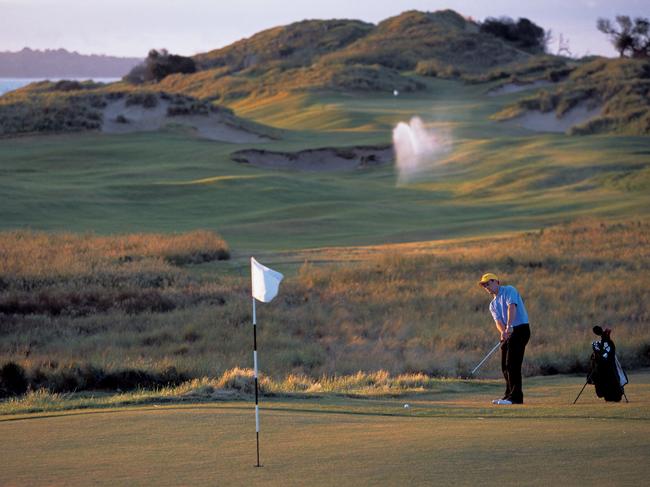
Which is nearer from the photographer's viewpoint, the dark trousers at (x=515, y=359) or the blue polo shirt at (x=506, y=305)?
the blue polo shirt at (x=506, y=305)

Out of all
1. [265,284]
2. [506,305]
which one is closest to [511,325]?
[506,305]

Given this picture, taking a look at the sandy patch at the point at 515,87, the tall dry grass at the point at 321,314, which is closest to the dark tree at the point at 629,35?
the sandy patch at the point at 515,87

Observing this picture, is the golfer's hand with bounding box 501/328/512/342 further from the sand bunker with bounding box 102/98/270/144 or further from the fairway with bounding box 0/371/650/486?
the sand bunker with bounding box 102/98/270/144

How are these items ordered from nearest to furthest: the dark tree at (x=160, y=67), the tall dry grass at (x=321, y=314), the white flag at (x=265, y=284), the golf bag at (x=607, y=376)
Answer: the white flag at (x=265, y=284)
the golf bag at (x=607, y=376)
the tall dry grass at (x=321, y=314)
the dark tree at (x=160, y=67)

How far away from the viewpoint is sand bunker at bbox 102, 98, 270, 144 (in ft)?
245

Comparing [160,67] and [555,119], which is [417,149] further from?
[160,67]

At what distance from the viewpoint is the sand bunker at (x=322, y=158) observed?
6431 cm

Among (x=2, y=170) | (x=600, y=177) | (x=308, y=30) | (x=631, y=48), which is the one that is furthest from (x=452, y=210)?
(x=308, y=30)

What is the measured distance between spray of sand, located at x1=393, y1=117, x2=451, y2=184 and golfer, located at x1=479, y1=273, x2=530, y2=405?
148ft

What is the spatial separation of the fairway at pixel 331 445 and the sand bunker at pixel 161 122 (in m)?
63.9

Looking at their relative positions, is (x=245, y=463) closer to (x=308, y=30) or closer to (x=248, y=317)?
(x=248, y=317)

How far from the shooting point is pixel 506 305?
41.4ft

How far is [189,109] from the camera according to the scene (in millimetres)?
78938

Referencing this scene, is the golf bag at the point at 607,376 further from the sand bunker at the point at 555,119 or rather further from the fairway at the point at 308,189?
the sand bunker at the point at 555,119
